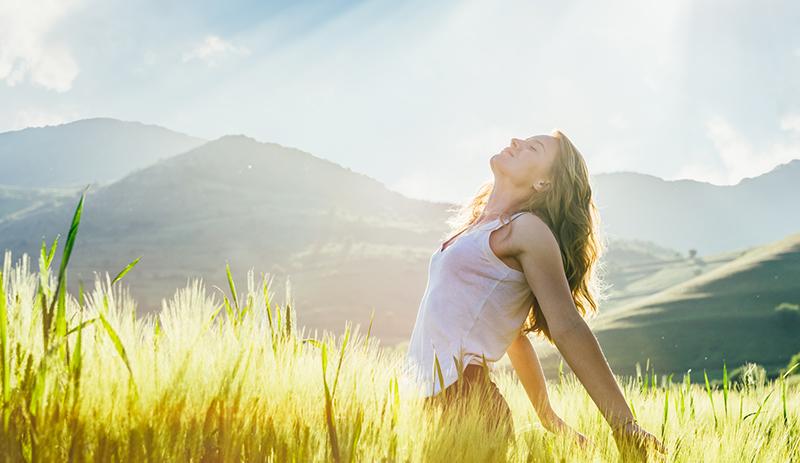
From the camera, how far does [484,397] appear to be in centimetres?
238

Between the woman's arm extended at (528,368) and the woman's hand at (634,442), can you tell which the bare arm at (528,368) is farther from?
the woman's hand at (634,442)

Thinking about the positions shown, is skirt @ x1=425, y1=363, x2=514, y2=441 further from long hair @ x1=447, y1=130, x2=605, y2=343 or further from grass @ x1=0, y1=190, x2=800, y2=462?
long hair @ x1=447, y1=130, x2=605, y2=343

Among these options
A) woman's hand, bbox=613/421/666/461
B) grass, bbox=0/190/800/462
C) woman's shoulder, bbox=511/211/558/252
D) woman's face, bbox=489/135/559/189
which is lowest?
woman's hand, bbox=613/421/666/461

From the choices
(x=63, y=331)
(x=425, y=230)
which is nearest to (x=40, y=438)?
(x=63, y=331)

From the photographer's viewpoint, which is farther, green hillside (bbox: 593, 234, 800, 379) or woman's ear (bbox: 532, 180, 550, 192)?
green hillside (bbox: 593, 234, 800, 379)

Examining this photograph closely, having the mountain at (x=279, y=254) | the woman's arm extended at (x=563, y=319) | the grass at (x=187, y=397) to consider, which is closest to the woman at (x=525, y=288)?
the woman's arm extended at (x=563, y=319)

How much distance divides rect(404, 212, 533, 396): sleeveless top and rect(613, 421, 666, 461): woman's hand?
0.81 meters

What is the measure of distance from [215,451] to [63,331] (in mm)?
394

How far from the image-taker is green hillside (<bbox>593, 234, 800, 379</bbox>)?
173ft

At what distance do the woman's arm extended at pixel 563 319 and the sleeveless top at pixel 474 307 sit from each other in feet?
0.45

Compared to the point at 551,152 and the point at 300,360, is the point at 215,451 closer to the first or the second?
the point at 300,360

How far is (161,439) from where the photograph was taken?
134 centimetres

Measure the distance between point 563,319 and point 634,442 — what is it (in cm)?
70

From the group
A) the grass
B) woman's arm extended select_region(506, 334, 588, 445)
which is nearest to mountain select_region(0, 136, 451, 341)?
woman's arm extended select_region(506, 334, 588, 445)
